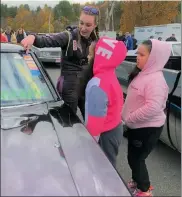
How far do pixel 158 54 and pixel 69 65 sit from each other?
38.4 inches

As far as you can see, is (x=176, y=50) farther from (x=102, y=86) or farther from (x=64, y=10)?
(x=64, y=10)

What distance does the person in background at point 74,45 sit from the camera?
3.25 meters

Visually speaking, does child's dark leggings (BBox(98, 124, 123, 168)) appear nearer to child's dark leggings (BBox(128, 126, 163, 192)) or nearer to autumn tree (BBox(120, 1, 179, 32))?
child's dark leggings (BBox(128, 126, 163, 192))

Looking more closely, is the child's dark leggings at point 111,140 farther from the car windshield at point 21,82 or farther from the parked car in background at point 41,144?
the car windshield at point 21,82

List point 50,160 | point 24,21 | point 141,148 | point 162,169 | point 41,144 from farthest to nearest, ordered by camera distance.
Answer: point 24,21 → point 162,169 → point 141,148 → point 41,144 → point 50,160

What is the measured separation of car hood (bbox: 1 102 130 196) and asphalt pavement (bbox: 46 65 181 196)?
165 centimetres

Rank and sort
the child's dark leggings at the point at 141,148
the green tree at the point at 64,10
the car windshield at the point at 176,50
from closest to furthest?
the child's dark leggings at the point at 141,148
the car windshield at the point at 176,50
the green tree at the point at 64,10

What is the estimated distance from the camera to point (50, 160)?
1991mm

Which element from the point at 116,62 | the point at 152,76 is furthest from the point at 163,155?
the point at 116,62

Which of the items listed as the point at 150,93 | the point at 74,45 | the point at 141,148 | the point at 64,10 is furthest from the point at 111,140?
the point at 64,10

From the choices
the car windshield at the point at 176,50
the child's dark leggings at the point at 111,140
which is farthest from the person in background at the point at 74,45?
the car windshield at the point at 176,50

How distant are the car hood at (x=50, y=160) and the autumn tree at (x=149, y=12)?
3478cm

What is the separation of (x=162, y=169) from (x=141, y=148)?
3.93ft

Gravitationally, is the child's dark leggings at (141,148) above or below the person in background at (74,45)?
below
